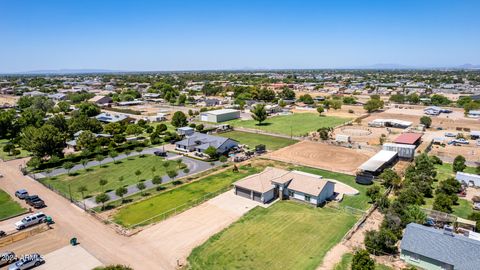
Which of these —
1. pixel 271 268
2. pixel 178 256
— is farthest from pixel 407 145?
pixel 178 256

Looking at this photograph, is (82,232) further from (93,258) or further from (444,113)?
(444,113)

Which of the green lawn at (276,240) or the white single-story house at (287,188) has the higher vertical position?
the white single-story house at (287,188)

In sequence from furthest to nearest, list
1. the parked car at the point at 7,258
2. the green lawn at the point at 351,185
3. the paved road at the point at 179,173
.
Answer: the paved road at the point at 179,173 < the green lawn at the point at 351,185 < the parked car at the point at 7,258

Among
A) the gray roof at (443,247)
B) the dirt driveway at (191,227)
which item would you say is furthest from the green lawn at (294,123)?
the gray roof at (443,247)

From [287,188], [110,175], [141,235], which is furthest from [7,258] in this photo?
[287,188]

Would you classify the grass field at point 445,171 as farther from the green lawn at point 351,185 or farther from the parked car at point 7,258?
the parked car at point 7,258

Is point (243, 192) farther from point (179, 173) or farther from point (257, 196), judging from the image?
point (179, 173)
